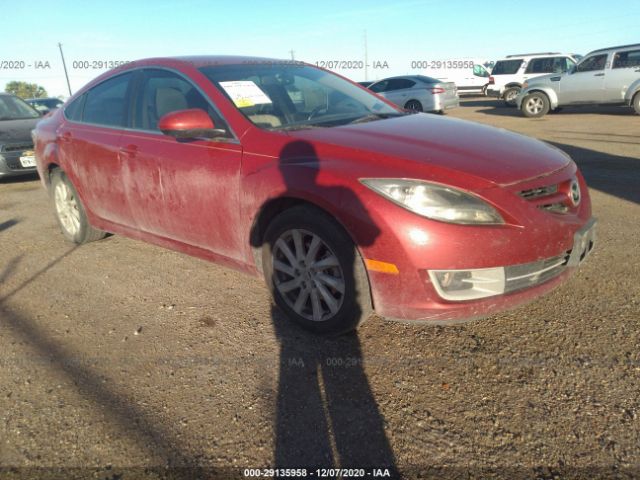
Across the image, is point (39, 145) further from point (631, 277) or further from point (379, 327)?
point (631, 277)

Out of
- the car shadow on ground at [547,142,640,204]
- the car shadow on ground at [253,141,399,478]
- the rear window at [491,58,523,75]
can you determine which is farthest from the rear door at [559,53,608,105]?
the car shadow on ground at [253,141,399,478]

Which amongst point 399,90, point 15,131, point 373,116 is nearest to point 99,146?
point 373,116

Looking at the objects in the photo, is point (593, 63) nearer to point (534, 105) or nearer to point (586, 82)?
point (586, 82)

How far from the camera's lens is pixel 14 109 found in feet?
29.3

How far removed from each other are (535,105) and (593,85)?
64.6 inches

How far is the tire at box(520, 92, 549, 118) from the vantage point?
14.5 m

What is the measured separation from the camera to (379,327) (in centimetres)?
280

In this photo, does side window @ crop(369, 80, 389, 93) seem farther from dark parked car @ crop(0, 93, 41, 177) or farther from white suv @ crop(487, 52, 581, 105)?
dark parked car @ crop(0, 93, 41, 177)

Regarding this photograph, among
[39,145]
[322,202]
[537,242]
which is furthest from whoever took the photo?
[39,145]

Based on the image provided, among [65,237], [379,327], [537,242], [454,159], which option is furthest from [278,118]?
[65,237]

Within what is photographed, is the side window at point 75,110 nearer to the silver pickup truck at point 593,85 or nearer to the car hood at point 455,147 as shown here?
the car hood at point 455,147

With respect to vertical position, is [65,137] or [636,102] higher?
[65,137]

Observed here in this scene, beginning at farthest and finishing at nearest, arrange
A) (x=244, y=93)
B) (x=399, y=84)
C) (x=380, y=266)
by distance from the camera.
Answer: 1. (x=399, y=84)
2. (x=244, y=93)
3. (x=380, y=266)

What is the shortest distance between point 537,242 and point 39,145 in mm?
4526
